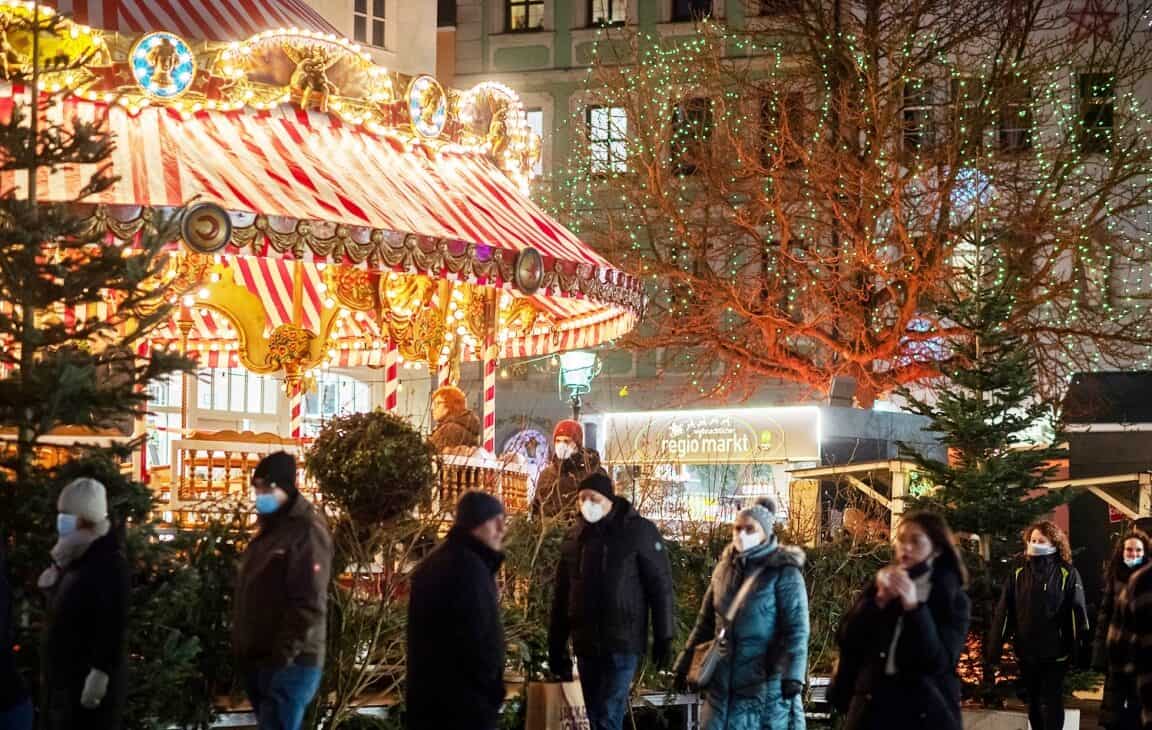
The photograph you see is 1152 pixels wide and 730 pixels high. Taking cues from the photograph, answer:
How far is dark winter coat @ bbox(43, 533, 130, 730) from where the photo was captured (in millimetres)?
9500

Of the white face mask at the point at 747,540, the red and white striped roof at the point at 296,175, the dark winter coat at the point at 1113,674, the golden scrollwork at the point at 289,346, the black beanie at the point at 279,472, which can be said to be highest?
the red and white striped roof at the point at 296,175

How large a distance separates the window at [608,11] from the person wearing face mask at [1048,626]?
3265 cm

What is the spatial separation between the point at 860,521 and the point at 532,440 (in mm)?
8080

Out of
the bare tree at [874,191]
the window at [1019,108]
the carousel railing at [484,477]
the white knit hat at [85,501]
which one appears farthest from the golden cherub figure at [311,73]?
the window at [1019,108]

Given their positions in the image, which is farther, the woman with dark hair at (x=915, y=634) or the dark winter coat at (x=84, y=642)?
the woman with dark hair at (x=915, y=634)

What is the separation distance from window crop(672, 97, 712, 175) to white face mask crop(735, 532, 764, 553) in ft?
76.2

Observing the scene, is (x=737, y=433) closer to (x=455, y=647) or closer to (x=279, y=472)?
(x=279, y=472)

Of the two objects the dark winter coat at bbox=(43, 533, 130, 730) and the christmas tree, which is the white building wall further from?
the dark winter coat at bbox=(43, 533, 130, 730)

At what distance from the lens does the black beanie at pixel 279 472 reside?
33.7ft

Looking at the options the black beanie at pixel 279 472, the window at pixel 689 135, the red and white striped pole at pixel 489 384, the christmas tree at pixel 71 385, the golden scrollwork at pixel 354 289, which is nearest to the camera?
the black beanie at pixel 279 472

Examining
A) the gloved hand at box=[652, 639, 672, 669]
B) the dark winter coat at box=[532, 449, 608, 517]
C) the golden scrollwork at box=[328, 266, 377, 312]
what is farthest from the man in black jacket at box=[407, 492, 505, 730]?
the golden scrollwork at box=[328, 266, 377, 312]

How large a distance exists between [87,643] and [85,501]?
70 centimetres

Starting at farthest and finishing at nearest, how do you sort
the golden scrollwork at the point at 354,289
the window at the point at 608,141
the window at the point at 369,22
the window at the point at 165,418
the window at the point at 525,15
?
the window at the point at 525,15, the window at the point at 608,141, the window at the point at 369,22, the window at the point at 165,418, the golden scrollwork at the point at 354,289

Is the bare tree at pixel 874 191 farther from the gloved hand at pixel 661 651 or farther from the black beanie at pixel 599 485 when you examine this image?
the gloved hand at pixel 661 651
